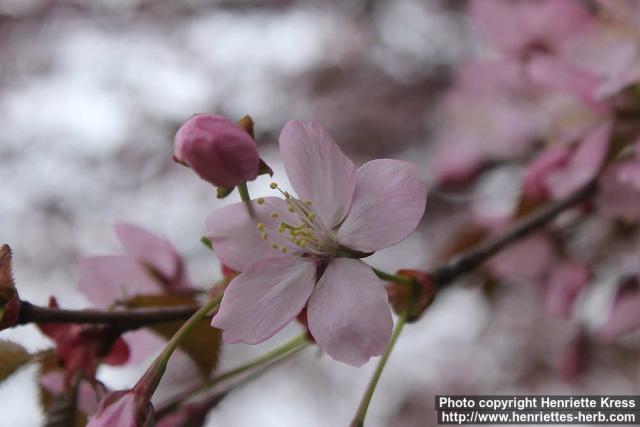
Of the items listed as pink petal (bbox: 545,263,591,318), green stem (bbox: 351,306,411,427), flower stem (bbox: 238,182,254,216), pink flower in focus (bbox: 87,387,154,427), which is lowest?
pink petal (bbox: 545,263,591,318)

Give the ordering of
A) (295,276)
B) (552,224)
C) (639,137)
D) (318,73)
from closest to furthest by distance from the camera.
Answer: (295,276) < (639,137) < (552,224) < (318,73)

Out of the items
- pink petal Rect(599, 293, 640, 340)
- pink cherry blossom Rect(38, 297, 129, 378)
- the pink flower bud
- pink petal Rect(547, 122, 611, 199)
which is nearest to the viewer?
the pink flower bud

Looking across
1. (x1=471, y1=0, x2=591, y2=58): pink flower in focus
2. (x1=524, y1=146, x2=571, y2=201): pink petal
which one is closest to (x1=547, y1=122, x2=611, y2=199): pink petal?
(x1=524, y1=146, x2=571, y2=201): pink petal

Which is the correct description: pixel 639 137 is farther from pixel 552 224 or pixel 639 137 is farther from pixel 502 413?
pixel 502 413

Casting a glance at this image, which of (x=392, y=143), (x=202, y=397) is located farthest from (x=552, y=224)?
(x=392, y=143)

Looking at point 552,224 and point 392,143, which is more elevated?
point 552,224

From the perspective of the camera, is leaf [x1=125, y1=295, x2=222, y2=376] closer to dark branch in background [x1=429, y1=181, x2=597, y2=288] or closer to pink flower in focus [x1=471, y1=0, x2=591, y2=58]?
dark branch in background [x1=429, y1=181, x2=597, y2=288]
